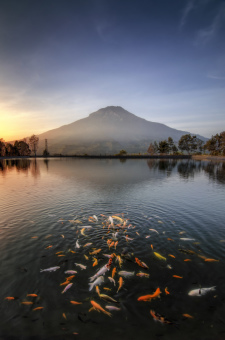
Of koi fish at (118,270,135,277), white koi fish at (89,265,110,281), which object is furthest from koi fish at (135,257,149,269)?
white koi fish at (89,265,110,281)

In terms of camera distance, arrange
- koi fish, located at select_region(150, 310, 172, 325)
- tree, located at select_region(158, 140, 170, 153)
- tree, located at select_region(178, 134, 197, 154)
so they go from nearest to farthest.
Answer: koi fish, located at select_region(150, 310, 172, 325), tree, located at select_region(158, 140, 170, 153), tree, located at select_region(178, 134, 197, 154)

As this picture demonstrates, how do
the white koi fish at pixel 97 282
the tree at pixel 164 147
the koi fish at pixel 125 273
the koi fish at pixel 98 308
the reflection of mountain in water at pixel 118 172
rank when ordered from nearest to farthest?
1. the koi fish at pixel 98 308
2. the white koi fish at pixel 97 282
3. the koi fish at pixel 125 273
4. the reflection of mountain in water at pixel 118 172
5. the tree at pixel 164 147

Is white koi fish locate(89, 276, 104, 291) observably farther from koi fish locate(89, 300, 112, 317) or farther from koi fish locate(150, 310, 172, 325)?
koi fish locate(150, 310, 172, 325)

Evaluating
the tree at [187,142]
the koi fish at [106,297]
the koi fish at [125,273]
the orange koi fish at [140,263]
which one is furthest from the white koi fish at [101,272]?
the tree at [187,142]

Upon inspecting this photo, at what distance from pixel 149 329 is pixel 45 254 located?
589cm

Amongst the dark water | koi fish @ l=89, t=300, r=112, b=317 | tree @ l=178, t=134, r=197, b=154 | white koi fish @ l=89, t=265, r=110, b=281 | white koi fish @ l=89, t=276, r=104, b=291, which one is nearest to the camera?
the dark water

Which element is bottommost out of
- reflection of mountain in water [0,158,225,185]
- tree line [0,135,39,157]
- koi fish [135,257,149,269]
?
koi fish [135,257,149,269]

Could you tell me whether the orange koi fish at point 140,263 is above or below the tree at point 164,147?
below

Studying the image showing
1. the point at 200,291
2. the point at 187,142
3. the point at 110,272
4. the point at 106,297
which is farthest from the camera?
the point at 187,142

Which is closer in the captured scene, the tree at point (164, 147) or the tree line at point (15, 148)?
the tree line at point (15, 148)

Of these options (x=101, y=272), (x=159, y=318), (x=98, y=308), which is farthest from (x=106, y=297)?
(x=159, y=318)

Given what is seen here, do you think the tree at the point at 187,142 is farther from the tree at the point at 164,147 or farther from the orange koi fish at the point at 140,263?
the orange koi fish at the point at 140,263

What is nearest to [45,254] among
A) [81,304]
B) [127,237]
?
[81,304]

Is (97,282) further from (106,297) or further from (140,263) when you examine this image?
(140,263)
